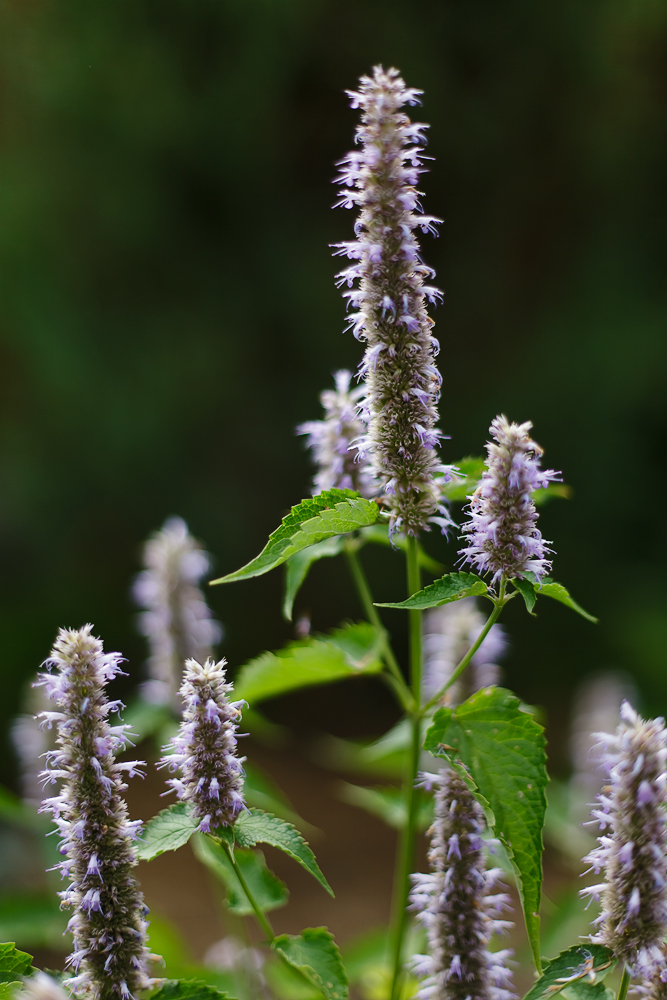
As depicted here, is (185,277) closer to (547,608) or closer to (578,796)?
(547,608)

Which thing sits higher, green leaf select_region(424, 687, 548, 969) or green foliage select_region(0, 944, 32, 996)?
green leaf select_region(424, 687, 548, 969)

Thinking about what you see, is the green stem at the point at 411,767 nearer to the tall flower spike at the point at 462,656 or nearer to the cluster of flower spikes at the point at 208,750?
the tall flower spike at the point at 462,656

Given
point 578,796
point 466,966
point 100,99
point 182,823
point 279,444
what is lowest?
point 466,966

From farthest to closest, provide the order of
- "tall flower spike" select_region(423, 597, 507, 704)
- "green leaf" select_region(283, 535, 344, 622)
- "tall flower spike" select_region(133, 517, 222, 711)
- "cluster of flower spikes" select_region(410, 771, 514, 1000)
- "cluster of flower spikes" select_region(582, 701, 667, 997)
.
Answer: "tall flower spike" select_region(133, 517, 222, 711) < "tall flower spike" select_region(423, 597, 507, 704) < "green leaf" select_region(283, 535, 344, 622) < "cluster of flower spikes" select_region(410, 771, 514, 1000) < "cluster of flower spikes" select_region(582, 701, 667, 997)

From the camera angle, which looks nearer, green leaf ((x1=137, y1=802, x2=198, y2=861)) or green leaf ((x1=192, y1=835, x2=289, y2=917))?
green leaf ((x1=137, y1=802, x2=198, y2=861))

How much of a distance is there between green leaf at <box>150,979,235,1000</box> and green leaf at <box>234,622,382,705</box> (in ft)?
2.20

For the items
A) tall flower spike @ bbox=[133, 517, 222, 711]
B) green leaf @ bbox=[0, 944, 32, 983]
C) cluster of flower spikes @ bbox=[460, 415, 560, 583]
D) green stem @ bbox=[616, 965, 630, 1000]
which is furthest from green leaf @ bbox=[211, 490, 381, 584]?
tall flower spike @ bbox=[133, 517, 222, 711]

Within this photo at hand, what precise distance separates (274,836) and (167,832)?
175mm

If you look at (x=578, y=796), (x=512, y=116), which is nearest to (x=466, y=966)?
(x=578, y=796)

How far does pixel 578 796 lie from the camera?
10.9ft

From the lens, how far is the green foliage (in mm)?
1278

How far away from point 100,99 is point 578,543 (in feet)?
21.2

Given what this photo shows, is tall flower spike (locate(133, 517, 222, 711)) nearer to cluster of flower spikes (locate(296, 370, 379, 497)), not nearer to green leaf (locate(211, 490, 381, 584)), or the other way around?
cluster of flower spikes (locate(296, 370, 379, 497))

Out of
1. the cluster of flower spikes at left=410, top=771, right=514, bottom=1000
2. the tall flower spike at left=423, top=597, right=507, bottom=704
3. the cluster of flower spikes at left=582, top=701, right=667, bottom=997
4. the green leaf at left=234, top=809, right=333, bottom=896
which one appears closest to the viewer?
→ the cluster of flower spikes at left=582, top=701, right=667, bottom=997
